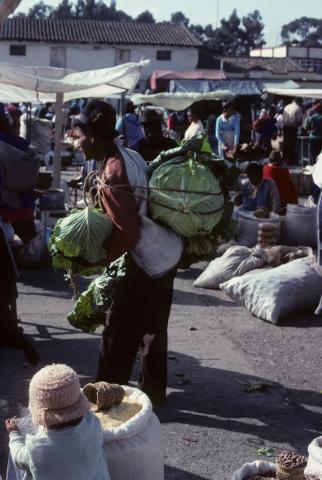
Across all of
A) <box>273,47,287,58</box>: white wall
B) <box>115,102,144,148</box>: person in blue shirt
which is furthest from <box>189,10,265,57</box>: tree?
<box>115,102,144,148</box>: person in blue shirt

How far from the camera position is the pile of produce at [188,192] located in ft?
14.9

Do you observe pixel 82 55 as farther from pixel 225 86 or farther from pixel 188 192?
pixel 188 192

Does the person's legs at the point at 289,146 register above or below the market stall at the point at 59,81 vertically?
below

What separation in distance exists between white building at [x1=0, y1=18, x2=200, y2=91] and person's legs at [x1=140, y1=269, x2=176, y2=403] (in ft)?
162

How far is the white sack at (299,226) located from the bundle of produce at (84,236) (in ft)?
19.6

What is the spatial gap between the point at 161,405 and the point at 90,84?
5865 millimetres

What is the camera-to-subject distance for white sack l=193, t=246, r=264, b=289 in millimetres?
8477

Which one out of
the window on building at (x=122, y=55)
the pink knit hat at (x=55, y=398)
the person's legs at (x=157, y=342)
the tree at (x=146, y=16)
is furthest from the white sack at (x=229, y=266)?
the tree at (x=146, y=16)

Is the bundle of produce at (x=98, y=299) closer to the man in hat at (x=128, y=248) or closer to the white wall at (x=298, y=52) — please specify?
the man in hat at (x=128, y=248)

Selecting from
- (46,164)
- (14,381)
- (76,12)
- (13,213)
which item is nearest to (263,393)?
(14,381)

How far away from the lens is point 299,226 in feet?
33.2

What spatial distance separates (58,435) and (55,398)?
0.18m

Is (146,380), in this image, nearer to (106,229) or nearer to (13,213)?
(106,229)

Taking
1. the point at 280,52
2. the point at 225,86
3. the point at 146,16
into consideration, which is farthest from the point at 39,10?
the point at 225,86
